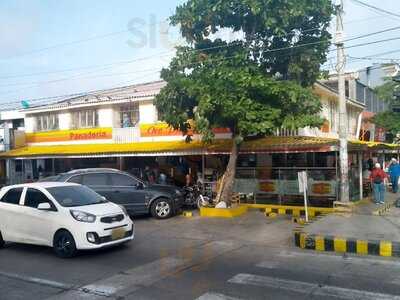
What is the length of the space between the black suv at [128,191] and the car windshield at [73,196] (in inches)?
175

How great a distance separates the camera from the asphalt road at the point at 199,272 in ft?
23.4

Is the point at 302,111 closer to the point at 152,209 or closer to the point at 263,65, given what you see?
the point at 263,65

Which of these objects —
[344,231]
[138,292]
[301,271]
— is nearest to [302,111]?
[344,231]

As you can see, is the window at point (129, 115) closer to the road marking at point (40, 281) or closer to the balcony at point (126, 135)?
the balcony at point (126, 135)

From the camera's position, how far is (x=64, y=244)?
9.98 m

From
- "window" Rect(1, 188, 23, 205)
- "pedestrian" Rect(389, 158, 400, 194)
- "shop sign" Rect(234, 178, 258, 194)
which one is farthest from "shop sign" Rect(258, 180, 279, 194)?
"window" Rect(1, 188, 23, 205)

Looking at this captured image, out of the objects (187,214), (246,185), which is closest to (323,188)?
(246,185)

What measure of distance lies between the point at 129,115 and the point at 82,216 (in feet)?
45.2

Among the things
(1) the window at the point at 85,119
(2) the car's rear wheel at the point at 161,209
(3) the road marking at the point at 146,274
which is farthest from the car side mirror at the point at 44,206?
(1) the window at the point at 85,119

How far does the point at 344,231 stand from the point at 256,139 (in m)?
7.02

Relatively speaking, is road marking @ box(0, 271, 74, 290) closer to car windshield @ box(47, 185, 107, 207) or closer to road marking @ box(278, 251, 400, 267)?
car windshield @ box(47, 185, 107, 207)

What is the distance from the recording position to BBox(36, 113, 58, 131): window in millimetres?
26562

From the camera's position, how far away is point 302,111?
15.3 meters

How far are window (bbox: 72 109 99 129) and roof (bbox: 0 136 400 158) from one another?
1200mm
